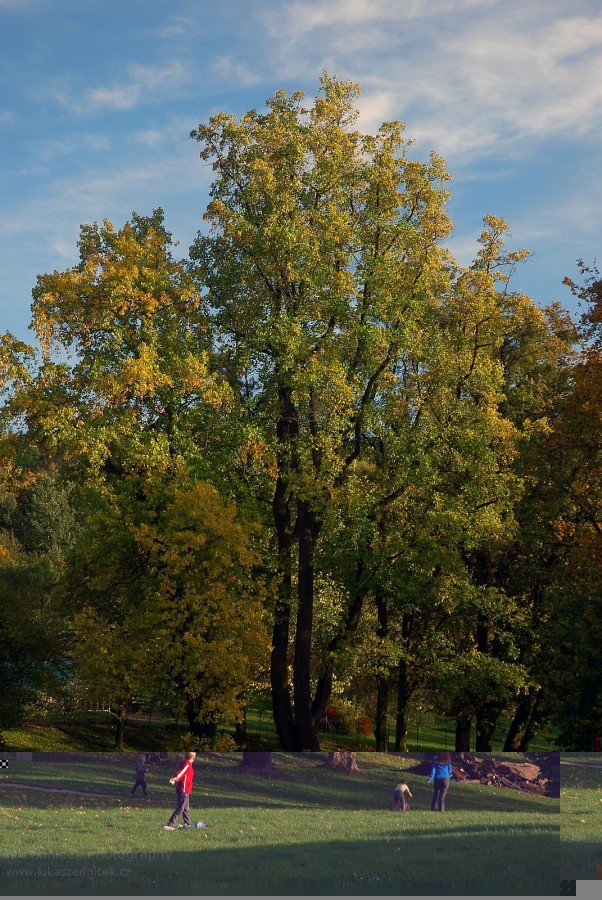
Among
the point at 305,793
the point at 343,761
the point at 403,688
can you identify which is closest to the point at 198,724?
the point at 343,761

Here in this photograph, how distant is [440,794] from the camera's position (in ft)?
77.2

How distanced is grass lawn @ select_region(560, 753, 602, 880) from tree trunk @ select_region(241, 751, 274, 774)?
821cm

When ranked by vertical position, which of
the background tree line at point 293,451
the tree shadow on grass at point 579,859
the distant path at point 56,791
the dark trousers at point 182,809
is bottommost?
the distant path at point 56,791

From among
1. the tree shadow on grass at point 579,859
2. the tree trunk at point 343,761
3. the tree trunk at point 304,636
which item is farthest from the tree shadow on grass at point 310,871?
the tree trunk at point 304,636

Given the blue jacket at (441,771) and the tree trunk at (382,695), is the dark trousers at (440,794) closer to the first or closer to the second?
the blue jacket at (441,771)

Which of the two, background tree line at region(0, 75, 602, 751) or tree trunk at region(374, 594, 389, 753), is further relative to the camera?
tree trunk at region(374, 594, 389, 753)

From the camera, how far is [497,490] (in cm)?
3706

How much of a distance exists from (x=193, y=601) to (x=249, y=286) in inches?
475

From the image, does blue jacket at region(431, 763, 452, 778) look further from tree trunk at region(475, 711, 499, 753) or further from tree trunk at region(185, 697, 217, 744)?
tree trunk at region(475, 711, 499, 753)

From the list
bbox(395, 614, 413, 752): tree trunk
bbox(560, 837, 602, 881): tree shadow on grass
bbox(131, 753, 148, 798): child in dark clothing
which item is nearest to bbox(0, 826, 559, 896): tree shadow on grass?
bbox(560, 837, 602, 881): tree shadow on grass

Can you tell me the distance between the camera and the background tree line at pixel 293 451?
33.0 m

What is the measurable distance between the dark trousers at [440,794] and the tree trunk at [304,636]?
12.0 m

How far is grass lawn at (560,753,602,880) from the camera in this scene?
16.5 m

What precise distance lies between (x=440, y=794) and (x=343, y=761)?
4089 millimetres
